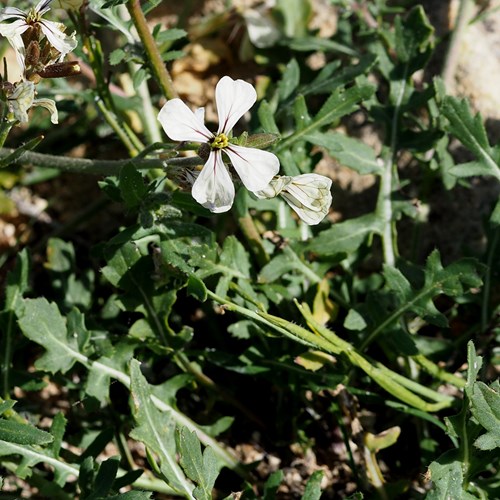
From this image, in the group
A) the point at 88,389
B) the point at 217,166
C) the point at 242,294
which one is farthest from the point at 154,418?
the point at 217,166

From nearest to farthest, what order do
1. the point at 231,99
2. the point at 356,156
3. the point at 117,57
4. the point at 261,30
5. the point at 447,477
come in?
the point at 231,99, the point at 447,477, the point at 117,57, the point at 356,156, the point at 261,30

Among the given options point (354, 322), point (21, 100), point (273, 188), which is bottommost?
point (354, 322)

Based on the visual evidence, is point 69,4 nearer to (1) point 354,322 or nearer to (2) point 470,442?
(1) point 354,322

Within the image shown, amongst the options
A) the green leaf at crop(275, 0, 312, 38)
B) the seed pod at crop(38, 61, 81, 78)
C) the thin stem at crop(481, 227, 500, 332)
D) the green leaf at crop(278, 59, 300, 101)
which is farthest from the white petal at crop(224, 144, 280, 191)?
the green leaf at crop(275, 0, 312, 38)

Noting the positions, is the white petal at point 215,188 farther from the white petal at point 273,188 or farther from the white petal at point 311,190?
the white petal at point 311,190

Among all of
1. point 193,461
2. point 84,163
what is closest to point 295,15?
point 84,163

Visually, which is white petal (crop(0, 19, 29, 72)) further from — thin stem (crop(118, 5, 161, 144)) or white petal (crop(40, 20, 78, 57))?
thin stem (crop(118, 5, 161, 144))
